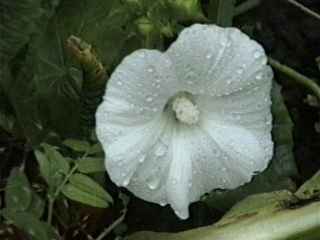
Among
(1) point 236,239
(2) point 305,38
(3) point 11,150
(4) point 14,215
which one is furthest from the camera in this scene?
(2) point 305,38

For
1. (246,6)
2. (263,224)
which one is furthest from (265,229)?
(246,6)

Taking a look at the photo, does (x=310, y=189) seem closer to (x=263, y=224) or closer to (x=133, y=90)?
(x=263, y=224)

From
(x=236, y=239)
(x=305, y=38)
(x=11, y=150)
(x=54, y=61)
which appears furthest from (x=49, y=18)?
(x=305, y=38)

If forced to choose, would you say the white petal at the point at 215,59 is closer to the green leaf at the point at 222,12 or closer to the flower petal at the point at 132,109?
the flower petal at the point at 132,109

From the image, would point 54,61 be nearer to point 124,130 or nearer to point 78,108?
point 78,108

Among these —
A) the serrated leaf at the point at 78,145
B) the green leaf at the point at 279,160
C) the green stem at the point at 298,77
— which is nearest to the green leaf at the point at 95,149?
the serrated leaf at the point at 78,145
